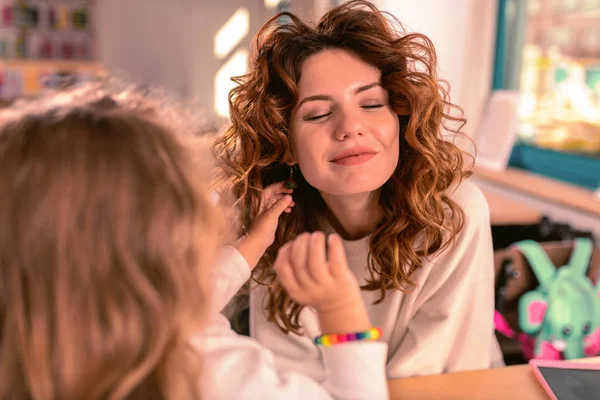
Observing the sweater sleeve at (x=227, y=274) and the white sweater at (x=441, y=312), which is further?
the white sweater at (x=441, y=312)

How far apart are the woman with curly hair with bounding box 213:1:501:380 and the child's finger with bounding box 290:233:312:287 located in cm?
37

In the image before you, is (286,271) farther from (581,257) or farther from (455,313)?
(581,257)

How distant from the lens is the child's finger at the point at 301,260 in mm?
738

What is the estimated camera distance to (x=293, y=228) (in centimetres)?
128

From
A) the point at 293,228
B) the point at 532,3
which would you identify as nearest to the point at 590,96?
the point at 532,3

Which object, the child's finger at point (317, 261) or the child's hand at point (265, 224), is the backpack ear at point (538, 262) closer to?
the child's hand at point (265, 224)

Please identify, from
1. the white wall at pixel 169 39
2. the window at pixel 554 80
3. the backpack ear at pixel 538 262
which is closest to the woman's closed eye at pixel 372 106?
the backpack ear at pixel 538 262

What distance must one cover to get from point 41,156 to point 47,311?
0.53ft

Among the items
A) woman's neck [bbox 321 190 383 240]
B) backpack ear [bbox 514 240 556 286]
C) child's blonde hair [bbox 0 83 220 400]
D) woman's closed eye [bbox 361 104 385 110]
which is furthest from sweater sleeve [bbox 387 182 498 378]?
child's blonde hair [bbox 0 83 220 400]

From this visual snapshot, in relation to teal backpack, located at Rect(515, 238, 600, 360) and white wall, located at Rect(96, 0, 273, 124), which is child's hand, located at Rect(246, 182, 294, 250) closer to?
teal backpack, located at Rect(515, 238, 600, 360)

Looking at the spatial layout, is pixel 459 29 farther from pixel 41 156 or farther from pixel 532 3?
pixel 41 156

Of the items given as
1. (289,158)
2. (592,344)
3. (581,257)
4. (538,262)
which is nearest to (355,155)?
(289,158)

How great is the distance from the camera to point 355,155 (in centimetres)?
111

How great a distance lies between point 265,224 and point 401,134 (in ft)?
1.17
